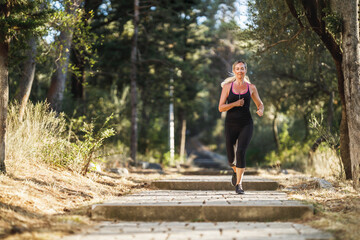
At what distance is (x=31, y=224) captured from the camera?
4.64m

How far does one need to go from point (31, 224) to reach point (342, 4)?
6.67m

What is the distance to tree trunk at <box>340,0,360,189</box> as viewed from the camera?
7520 mm

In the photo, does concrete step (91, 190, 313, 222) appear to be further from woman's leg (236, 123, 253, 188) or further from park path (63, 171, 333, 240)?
woman's leg (236, 123, 253, 188)

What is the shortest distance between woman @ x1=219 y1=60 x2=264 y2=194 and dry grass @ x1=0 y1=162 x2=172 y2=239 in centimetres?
222

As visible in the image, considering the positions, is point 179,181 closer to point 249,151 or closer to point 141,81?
point 141,81

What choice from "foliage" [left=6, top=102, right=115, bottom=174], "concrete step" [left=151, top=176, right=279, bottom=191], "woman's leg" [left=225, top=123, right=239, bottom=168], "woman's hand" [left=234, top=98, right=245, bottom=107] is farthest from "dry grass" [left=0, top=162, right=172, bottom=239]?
"woman's hand" [left=234, top=98, right=245, bottom=107]

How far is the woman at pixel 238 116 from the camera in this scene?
22.4 ft

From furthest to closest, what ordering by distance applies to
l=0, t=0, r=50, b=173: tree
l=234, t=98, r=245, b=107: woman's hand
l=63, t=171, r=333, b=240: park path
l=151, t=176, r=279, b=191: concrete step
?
l=151, t=176, r=279, b=191: concrete step
l=234, t=98, r=245, b=107: woman's hand
l=0, t=0, r=50, b=173: tree
l=63, t=171, r=333, b=240: park path

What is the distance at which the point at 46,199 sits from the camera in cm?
593

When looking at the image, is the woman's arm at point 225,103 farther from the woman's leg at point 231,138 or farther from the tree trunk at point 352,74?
the tree trunk at point 352,74

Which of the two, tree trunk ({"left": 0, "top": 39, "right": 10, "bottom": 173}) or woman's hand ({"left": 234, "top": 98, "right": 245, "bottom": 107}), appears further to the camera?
woman's hand ({"left": 234, "top": 98, "right": 245, "bottom": 107})

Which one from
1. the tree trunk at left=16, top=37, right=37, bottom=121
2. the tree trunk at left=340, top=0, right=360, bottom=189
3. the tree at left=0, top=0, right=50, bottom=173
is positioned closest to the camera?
the tree at left=0, top=0, right=50, bottom=173

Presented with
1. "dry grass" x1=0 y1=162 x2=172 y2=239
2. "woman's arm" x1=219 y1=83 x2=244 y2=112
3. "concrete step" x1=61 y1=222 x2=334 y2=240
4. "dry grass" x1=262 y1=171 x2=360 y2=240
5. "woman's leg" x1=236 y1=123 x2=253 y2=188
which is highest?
"woman's arm" x1=219 y1=83 x2=244 y2=112

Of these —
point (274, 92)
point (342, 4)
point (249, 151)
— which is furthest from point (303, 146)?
point (342, 4)
